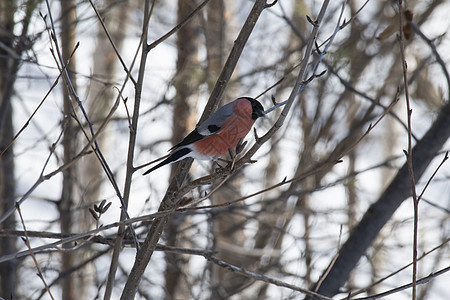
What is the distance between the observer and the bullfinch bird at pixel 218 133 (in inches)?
74.4

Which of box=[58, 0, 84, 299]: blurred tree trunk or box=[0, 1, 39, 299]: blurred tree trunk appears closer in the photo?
box=[0, 1, 39, 299]: blurred tree trunk

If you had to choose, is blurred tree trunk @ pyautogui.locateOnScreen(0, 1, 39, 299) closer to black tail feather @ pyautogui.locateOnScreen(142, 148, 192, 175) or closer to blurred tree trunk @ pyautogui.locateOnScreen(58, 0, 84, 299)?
blurred tree trunk @ pyautogui.locateOnScreen(58, 0, 84, 299)

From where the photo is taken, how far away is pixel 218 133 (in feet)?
6.36

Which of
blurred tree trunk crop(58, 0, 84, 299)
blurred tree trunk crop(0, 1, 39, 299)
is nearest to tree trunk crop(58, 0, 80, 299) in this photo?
blurred tree trunk crop(58, 0, 84, 299)

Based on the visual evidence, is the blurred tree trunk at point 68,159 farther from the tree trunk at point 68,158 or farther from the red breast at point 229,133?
the red breast at point 229,133

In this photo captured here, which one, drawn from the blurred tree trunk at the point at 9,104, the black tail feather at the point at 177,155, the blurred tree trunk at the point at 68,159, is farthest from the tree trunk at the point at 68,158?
the black tail feather at the point at 177,155

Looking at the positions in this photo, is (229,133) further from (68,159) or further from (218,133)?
(68,159)

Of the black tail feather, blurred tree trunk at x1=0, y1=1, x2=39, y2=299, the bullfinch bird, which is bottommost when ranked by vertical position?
the black tail feather

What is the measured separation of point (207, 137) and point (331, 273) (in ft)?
2.88

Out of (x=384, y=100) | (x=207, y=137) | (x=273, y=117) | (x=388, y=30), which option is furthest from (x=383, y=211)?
(x=384, y=100)

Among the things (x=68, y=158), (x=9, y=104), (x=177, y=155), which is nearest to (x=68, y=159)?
(x=68, y=158)

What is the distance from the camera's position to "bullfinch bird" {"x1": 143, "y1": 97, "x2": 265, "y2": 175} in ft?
6.20

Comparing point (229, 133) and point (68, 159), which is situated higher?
point (68, 159)

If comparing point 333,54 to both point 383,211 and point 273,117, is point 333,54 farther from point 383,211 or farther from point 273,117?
point 273,117
